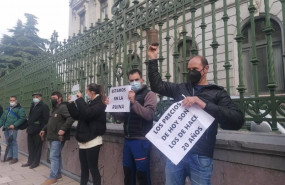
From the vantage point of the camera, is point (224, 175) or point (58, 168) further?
point (58, 168)

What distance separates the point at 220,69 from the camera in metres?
8.13

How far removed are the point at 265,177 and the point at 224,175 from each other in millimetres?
437

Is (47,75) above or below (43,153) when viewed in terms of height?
above

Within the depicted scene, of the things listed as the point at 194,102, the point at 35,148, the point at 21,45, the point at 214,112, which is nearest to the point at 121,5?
the point at 194,102

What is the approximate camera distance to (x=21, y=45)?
2986 centimetres

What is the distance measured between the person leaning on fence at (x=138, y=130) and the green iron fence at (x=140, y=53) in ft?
1.26

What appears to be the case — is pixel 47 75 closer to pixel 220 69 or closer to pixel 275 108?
pixel 220 69

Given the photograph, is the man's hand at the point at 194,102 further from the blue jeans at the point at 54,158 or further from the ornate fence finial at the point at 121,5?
the blue jeans at the point at 54,158

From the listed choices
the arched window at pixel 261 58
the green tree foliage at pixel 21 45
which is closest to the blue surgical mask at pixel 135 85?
the arched window at pixel 261 58

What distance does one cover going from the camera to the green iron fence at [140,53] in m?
2.54

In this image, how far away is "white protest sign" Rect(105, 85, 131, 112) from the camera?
10.1ft

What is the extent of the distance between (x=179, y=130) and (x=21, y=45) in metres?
32.2

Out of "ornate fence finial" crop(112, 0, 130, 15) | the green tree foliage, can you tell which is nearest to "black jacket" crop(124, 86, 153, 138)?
"ornate fence finial" crop(112, 0, 130, 15)

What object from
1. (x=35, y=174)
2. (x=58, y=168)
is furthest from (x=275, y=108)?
(x=35, y=174)
